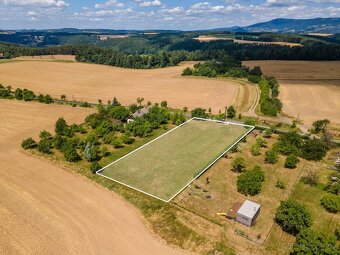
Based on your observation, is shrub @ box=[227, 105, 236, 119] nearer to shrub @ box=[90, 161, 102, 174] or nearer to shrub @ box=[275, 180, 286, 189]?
shrub @ box=[275, 180, 286, 189]

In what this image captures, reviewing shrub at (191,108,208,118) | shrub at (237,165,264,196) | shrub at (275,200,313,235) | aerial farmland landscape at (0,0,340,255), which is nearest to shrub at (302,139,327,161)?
aerial farmland landscape at (0,0,340,255)

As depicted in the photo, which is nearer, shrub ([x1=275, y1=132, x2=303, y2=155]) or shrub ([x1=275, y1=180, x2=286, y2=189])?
shrub ([x1=275, y1=180, x2=286, y2=189])

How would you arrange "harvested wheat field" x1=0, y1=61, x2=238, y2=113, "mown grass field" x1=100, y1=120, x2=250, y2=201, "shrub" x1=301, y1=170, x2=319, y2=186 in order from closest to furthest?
"mown grass field" x1=100, y1=120, x2=250, y2=201 < "shrub" x1=301, y1=170, x2=319, y2=186 < "harvested wheat field" x1=0, y1=61, x2=238, y2=113

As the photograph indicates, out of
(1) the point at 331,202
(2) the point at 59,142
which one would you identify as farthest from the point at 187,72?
(1) the point at 331,202

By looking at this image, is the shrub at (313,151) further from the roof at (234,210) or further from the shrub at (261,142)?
the roof at (234,210)

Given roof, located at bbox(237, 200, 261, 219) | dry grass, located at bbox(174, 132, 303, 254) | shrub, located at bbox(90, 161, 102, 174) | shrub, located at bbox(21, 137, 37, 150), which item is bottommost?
dry grass, located at bbox(174, 132, 303, 254)

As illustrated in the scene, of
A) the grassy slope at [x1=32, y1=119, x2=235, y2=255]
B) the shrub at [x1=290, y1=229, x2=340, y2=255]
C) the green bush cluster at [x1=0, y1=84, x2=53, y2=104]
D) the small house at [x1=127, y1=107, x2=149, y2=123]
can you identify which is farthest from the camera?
the green bush cluster at [x1=0, y1=84, x2=53, y2=104]

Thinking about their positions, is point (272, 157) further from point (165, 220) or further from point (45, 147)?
point (45, 147)

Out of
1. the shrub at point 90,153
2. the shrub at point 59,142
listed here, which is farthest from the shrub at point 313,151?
the shrub at point 59,142
